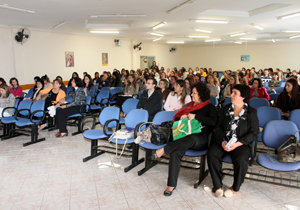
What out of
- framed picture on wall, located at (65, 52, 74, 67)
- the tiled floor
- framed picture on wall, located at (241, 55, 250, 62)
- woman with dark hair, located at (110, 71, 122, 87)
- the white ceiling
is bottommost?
the tiled floor

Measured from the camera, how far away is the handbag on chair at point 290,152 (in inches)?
99.6

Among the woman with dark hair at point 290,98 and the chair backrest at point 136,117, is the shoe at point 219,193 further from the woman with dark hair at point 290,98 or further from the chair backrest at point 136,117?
the woman with dark hair at point 290,98

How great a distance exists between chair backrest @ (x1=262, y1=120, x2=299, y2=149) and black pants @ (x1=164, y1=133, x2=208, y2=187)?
0.79 meters

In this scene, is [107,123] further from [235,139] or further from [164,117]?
Result: [235,139]

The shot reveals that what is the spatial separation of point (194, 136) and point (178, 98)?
1705 millimetres

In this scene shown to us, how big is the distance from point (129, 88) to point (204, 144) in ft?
14.4

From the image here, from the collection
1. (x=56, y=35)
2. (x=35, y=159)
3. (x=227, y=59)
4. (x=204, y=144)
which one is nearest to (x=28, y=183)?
(x=35, y=159)

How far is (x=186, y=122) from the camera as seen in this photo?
119 inches

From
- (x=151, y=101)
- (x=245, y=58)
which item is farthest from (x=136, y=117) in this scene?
(x=245, y=58)

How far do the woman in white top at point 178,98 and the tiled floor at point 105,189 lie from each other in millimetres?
1332

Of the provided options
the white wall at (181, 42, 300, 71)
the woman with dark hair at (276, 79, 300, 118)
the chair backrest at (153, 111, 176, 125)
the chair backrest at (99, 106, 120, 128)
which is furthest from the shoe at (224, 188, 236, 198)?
the white wall at (181, 42, 300, 71)

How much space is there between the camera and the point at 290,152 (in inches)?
101

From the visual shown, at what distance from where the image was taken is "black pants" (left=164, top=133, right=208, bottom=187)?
2775mm

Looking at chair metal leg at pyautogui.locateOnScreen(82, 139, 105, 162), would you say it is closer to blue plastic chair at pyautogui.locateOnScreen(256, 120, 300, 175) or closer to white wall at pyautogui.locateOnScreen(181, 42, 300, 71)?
blue plastic chair at pyautogui.locateOnScreen(256, 120, 300, 175)
